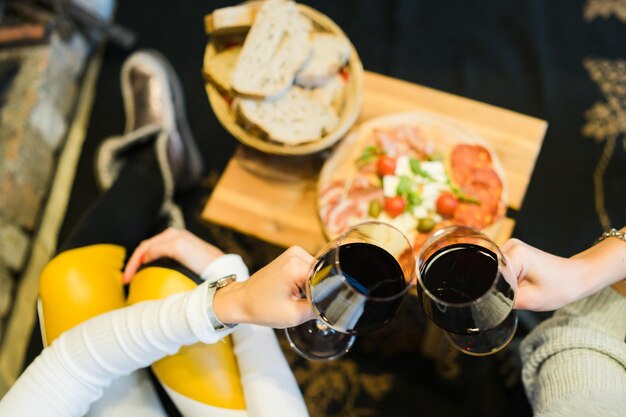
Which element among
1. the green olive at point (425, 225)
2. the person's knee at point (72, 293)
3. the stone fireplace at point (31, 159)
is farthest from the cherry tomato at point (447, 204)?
the stone fireplace at point (31, 159)

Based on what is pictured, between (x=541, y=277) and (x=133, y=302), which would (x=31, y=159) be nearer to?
(x=133, y=302)

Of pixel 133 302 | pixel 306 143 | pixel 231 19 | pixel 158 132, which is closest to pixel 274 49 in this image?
pixel 231 19

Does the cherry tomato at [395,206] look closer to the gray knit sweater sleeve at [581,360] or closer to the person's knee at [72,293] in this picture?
the gray knit sweater sleeve at [581,360]

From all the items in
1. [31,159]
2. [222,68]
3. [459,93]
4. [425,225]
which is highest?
[222,68]

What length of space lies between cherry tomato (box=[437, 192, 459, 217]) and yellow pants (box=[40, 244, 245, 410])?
517 mm

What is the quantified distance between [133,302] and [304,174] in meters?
0.49

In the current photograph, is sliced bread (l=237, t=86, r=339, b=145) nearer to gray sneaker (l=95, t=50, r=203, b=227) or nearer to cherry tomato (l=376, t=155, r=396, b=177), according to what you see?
cherry tomato (l=376, t=155, r=396, b=177)

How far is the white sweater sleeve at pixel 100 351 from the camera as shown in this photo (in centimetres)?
96

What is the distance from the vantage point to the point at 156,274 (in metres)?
1.15

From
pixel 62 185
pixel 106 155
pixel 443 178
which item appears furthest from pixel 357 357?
pixel 62 185

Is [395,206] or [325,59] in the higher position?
[325,59]

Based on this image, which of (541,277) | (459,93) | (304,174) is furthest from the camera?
(459,93)

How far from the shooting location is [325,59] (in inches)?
52.0

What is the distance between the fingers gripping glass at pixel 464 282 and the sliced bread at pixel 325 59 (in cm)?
58
